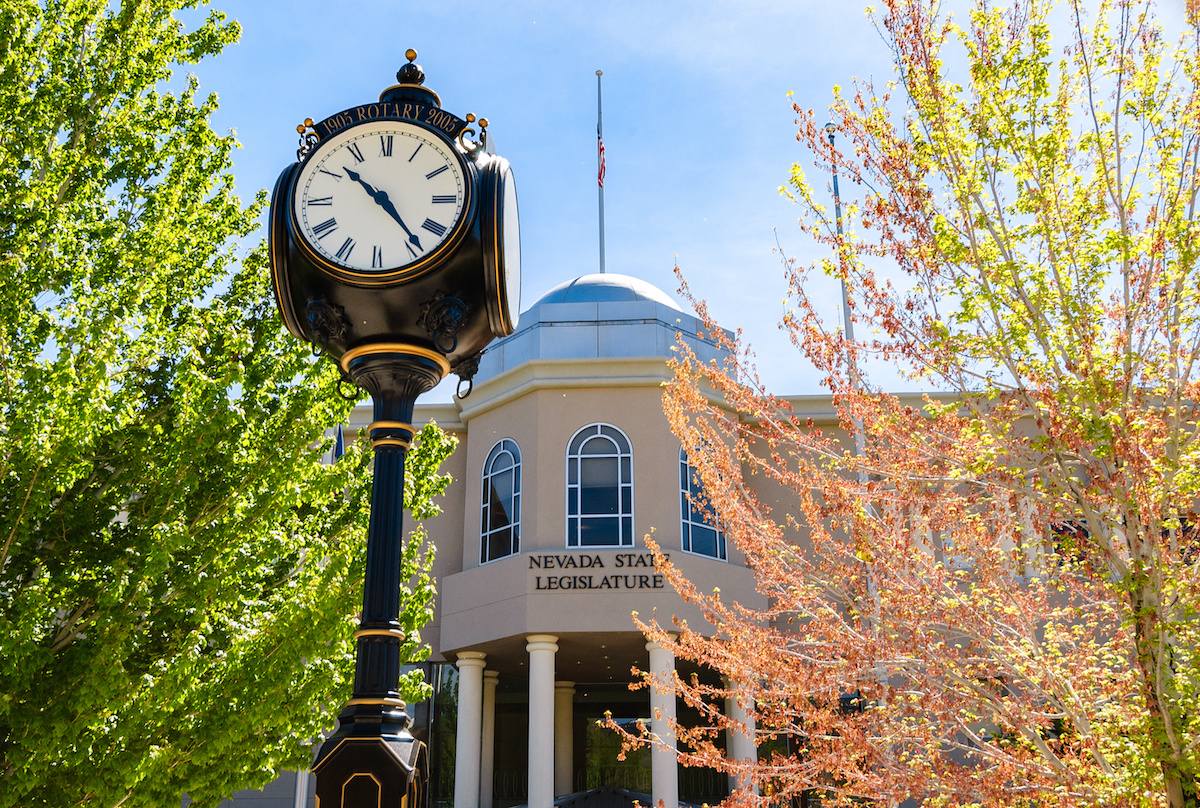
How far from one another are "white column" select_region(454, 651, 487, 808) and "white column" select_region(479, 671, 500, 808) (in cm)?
120

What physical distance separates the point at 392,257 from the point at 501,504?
17140 millimetres

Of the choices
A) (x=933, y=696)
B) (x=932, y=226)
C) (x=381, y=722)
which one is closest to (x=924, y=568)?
(x=933, y=696)

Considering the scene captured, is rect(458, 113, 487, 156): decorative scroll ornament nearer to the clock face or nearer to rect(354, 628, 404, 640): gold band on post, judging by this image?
the clock face

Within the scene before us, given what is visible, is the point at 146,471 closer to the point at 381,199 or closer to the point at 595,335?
the point at 381,199

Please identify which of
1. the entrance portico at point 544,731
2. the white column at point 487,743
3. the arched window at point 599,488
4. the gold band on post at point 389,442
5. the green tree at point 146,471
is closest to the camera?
the gold band on post at point 389,442

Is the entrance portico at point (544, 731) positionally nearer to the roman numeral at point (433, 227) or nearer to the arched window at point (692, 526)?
the arched window at point (692, 526)

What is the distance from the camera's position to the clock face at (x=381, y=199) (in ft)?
11.6

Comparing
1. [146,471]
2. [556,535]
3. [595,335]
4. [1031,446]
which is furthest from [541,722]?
[1031,446]

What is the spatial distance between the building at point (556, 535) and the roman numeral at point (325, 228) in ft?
49.9

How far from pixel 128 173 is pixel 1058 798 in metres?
8.27

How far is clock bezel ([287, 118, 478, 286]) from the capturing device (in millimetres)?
3502

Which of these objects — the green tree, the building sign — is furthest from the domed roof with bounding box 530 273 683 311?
the green tree

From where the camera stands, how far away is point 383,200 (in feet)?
12.0

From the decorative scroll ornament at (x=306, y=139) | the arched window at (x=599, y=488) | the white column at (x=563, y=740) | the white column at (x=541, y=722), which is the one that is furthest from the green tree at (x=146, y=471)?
the white column at (x=563, y=740)
